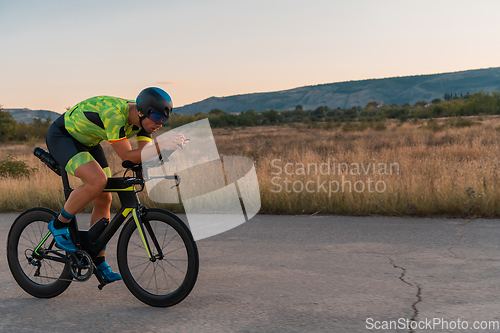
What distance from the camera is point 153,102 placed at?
3463 mm

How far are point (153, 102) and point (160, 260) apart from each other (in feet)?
4.39

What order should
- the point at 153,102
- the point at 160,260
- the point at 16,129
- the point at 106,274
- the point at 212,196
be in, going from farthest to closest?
the point at 16,129 → the point at 212,196 → the point at 106,274 → the point at 160,260 → the point at 153,102

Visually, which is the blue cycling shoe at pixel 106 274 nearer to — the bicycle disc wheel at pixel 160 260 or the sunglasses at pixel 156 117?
the bicycle disc wheel at pixel 160 260

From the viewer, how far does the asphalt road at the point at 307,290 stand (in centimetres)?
339

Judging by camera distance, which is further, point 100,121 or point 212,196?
point 212,196

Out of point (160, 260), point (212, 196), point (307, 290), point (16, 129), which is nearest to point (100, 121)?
point (160, 260)

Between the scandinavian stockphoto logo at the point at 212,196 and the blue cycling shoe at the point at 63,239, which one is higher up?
the blue cycling shoe at the point at 63,239

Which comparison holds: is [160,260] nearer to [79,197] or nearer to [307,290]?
[79,197]

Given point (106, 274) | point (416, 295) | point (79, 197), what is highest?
point (79, 197)

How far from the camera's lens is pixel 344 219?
7391 mm

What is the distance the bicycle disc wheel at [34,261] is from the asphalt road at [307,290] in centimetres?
12

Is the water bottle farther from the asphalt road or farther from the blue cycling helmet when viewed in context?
the blue cycling helmet

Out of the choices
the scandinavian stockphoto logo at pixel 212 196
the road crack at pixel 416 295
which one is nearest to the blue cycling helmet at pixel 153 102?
the road crack at pixel 416 295

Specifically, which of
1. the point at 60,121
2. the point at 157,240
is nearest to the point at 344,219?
the point at 157,240
